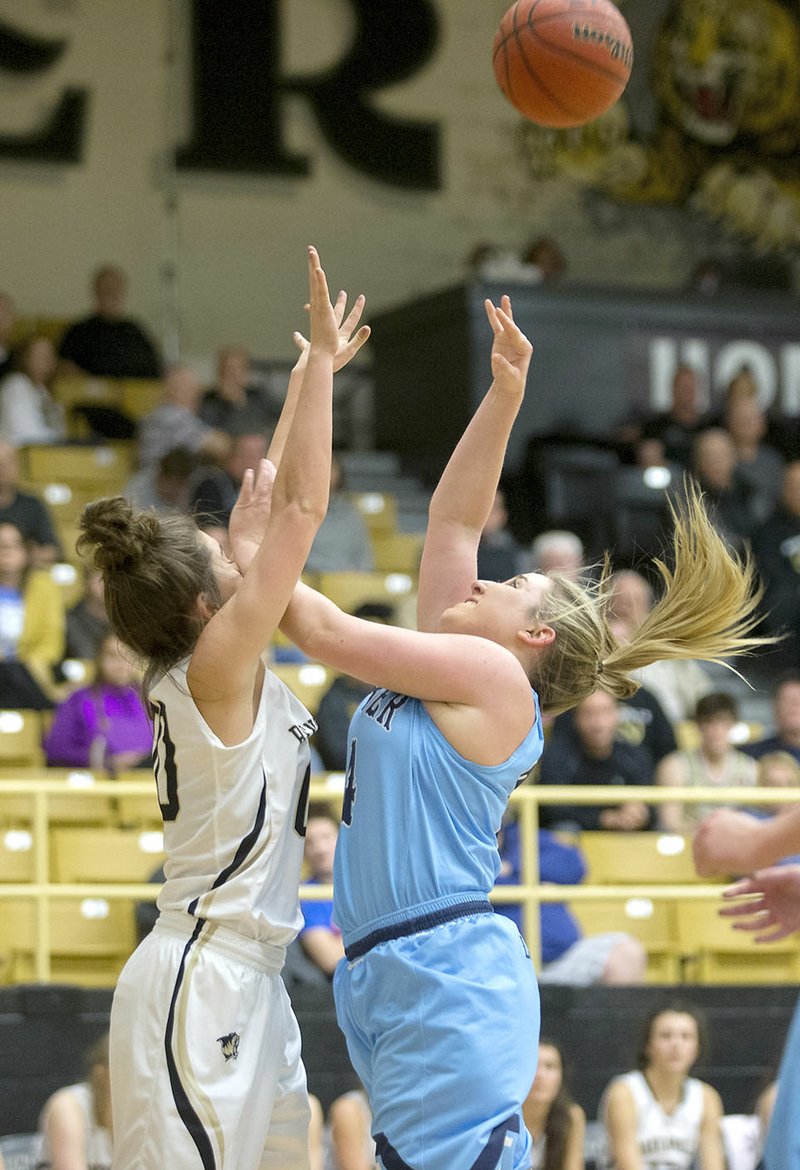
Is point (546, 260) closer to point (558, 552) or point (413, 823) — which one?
point (558, 552)

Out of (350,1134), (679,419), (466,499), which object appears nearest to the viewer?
(466,499)

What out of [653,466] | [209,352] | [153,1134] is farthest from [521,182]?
[153,1134]

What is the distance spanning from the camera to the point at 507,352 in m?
3.66

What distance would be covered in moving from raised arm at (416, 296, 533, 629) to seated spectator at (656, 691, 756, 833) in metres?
4.06

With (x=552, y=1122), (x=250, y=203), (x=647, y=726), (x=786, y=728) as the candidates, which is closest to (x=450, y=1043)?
(x=552, y=1122)

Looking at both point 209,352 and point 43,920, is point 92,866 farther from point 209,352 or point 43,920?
point 209,352

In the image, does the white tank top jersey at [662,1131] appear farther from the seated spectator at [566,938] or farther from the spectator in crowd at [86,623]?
the spectator in crowd at [86,623]

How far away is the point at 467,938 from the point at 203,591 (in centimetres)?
79

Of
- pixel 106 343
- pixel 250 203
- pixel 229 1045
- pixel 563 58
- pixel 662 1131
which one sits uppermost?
pixel 563 58

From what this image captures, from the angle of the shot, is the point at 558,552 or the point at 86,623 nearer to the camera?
the point at 86,623

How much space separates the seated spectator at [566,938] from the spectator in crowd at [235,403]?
13.0 feet

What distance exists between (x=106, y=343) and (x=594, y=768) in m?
5.26

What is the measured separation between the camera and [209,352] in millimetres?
13008

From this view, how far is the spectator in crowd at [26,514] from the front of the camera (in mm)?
8766
